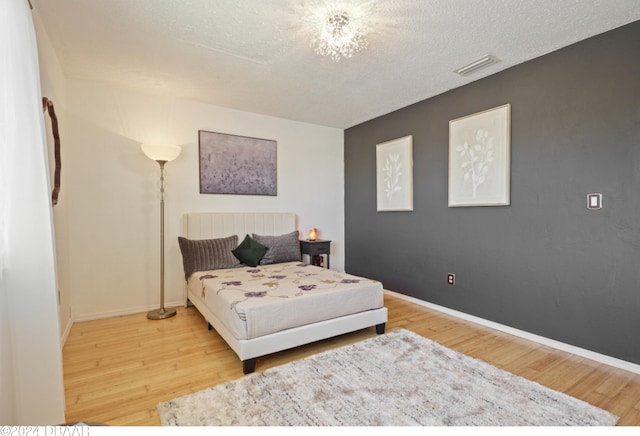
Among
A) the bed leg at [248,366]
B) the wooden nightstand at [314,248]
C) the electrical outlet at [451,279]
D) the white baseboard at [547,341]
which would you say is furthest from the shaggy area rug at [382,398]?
the wooden nightstand at [314,248]

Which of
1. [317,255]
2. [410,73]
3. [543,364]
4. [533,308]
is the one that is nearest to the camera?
[543,364]

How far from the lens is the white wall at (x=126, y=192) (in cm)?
319

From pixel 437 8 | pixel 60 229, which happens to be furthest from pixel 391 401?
pixel 60 229

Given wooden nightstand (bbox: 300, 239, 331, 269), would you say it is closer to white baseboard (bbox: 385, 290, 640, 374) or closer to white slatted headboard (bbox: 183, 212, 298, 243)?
white slatted headboard (bbox: 183, 212, 298, 243)

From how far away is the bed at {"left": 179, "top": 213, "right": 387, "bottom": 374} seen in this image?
221cm

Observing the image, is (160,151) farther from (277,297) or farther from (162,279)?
(277,297)

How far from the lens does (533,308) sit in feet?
8.90

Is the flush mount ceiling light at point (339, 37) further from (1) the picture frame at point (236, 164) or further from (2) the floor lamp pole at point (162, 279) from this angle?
(2) the floor lamp pole at point (162, 279)

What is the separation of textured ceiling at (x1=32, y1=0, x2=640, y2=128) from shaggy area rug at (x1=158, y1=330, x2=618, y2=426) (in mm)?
2527

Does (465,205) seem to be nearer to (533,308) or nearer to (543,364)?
(533,308)

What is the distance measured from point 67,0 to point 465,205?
3.74 metres

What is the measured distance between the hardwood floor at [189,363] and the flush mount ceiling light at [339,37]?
99.6 inches

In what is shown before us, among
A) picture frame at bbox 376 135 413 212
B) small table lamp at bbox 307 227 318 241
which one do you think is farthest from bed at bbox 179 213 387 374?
picture frame at bbox 376 135 413 212

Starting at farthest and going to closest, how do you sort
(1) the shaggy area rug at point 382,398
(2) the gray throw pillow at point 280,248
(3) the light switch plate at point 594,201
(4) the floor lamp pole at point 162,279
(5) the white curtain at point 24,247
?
(2) the gray throw pillow at point 280,248
(4) the floor lamp pole at point 162,279
(3) the light switch plate at point 594,201
(1) the shaggy area rug at point 382,398
(5) the white curtain at point 24,247
